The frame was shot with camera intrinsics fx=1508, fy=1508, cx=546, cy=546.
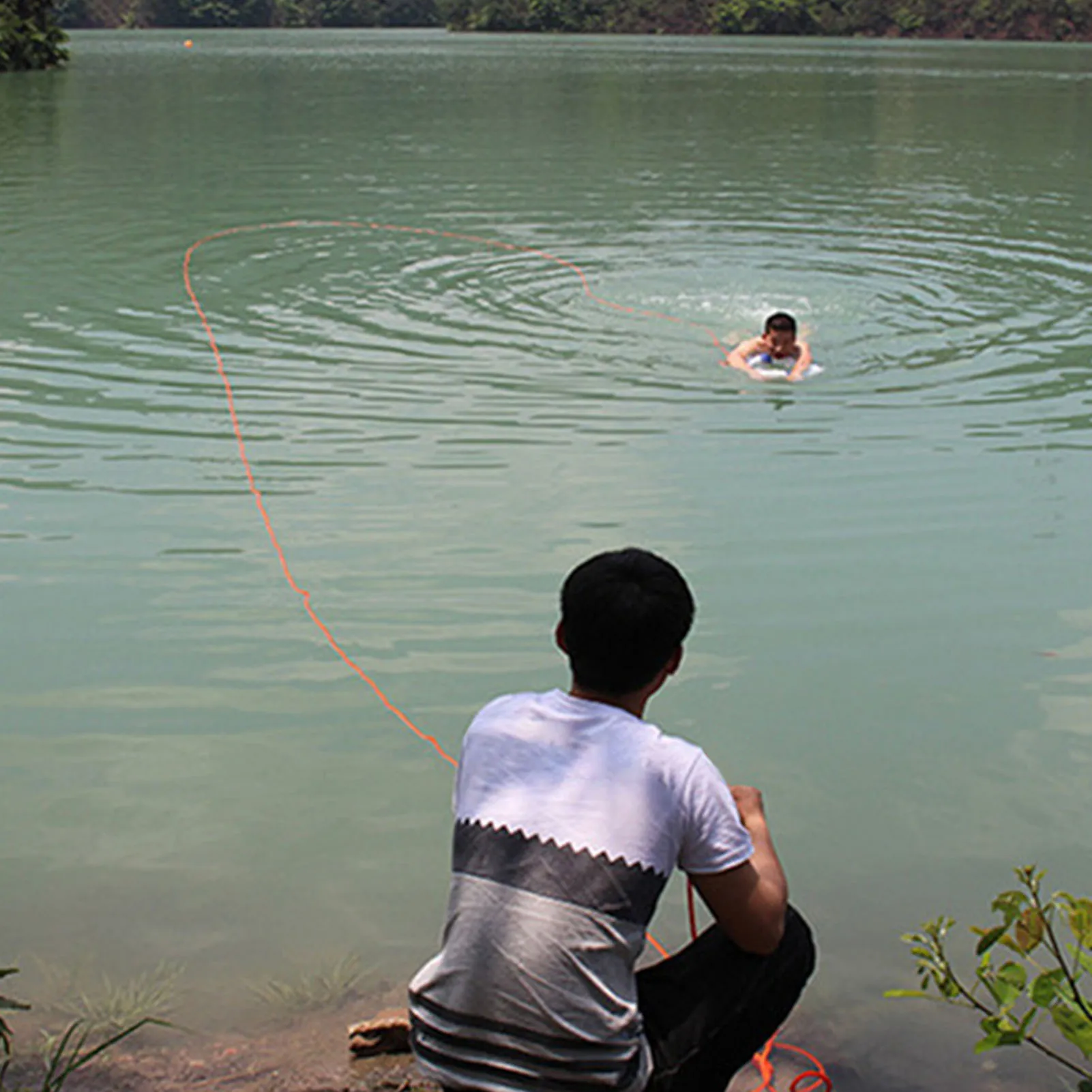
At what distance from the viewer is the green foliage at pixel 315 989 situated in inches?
133

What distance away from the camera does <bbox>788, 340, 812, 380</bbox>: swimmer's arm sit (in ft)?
30.2

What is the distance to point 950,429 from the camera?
8031 mm

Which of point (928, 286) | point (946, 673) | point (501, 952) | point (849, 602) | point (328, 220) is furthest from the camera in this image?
point (328, 220)

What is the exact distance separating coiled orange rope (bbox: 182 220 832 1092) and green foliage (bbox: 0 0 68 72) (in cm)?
3021

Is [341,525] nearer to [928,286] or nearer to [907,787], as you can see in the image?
[907,787]

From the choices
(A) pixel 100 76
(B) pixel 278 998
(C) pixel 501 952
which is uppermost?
(A) pixel 100 76

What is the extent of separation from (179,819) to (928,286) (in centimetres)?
938

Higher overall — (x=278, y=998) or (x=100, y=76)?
(x=100, y=76)

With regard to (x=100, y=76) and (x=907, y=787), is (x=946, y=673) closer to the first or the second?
(x=907, y=787)

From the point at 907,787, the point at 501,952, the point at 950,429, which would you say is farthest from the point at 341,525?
the point at 501,952

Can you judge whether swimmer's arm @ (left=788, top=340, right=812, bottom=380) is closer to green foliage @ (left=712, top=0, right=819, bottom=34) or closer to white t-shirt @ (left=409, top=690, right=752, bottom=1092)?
white t-shirt @ (left=409, top=690, right=752, bottom=1092)

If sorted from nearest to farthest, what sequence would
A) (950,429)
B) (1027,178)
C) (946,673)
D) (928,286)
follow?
(946,673) → (950,429) → (928,286) → (1027,178)

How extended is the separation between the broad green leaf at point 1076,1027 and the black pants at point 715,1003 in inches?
19.0

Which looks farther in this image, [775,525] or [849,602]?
[775,525]
